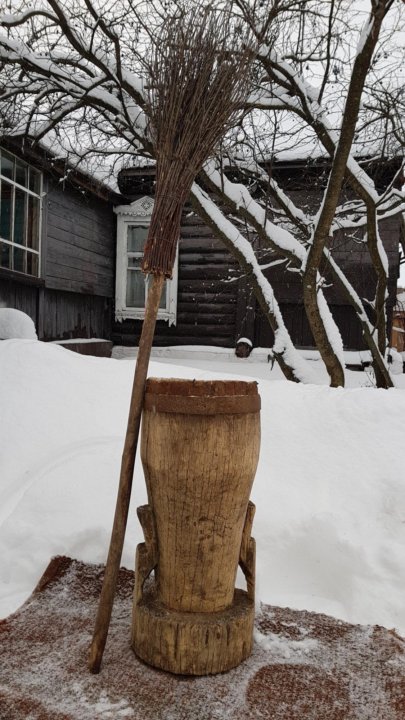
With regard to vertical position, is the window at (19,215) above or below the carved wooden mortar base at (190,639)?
above

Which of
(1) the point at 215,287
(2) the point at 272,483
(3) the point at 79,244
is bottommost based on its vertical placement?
(2) the point at 272,483

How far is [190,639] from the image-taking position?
1503 mm

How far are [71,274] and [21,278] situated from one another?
1.45 meters

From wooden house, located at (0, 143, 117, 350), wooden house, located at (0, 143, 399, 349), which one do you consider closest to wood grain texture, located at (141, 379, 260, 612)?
wooden house, located at (0, 143, 117, 350)

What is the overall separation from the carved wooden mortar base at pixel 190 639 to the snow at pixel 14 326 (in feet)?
14.4

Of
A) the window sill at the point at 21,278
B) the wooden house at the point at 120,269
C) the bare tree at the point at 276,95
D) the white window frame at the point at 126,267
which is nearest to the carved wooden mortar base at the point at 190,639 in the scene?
the bare tree at the point at 276,95

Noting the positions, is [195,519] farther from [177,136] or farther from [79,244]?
[79,244]

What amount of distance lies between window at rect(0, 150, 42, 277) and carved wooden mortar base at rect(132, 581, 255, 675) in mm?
5670

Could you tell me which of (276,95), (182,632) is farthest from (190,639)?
(276,95)

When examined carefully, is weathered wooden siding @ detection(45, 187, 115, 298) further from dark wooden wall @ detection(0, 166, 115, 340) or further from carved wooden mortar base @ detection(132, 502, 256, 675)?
carved wooden mortar base @ detection(132, 502, 256, 675)

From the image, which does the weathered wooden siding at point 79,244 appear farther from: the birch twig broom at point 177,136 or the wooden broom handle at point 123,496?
the wooden broom handle at point 123,496

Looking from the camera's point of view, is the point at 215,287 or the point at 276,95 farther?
the point at 215,287

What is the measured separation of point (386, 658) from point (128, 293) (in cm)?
819

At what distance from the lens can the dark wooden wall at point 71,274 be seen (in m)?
7.16
